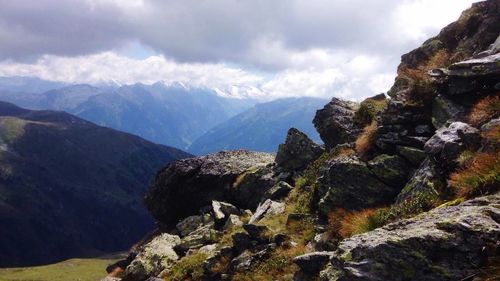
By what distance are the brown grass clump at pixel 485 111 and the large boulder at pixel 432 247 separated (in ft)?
16.3

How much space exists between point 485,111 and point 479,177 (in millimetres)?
4242

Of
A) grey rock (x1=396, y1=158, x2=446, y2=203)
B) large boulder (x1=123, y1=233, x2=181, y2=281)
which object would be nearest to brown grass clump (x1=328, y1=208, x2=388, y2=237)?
grey rock (x1=396, y1=158, x2=446, y2=203)

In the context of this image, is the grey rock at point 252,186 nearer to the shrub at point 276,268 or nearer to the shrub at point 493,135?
the shrub at point 276,268

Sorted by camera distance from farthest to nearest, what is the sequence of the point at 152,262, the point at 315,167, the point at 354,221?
1. the point at 315,167
2. the point at 152,262
3. the point at 354,221

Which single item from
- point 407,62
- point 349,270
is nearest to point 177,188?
point 407,62

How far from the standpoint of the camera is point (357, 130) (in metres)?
29.0

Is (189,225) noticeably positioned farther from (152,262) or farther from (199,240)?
(152,262)

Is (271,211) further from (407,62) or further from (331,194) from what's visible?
(407,62)

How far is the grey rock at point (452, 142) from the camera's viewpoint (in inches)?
620

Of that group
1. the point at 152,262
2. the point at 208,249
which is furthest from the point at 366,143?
the point at 152,262

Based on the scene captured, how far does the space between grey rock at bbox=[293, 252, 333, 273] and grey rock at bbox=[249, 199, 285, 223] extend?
9463 mm

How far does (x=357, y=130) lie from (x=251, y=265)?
1181 cm

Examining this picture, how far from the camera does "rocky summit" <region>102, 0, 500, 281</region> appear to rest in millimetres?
11883

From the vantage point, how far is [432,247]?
11555 mm
